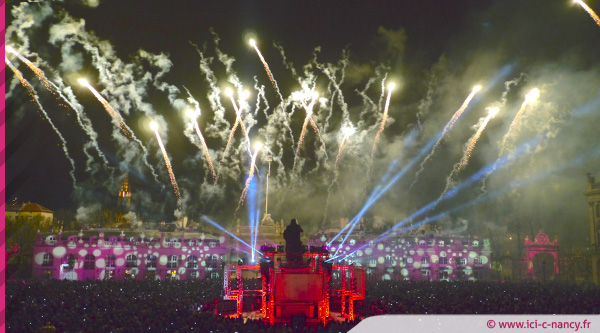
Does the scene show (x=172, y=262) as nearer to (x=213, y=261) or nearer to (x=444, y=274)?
(x=213, y=261)

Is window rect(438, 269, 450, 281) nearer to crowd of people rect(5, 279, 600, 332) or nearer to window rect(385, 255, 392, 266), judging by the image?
window rect(385, 255, 392, 266)

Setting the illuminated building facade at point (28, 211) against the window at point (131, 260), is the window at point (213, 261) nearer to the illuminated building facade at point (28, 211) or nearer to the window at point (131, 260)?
the window at point (131, 260)

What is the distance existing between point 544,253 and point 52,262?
62.3m

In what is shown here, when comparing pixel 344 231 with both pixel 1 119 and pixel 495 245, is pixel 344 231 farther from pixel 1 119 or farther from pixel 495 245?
pixel 1 119

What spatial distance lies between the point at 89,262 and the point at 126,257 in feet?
14.5

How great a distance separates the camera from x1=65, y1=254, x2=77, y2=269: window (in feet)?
213

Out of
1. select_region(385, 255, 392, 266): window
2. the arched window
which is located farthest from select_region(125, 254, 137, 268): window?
select_region(385, 255, 392, 266): window

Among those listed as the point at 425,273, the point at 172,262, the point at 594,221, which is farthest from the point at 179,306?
the point at 594,221

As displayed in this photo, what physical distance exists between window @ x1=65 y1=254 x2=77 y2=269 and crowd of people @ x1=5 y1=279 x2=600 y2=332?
96.7 ft

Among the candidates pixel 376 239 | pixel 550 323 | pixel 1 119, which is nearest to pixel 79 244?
pixel 376 239

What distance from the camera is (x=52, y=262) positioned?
64.8 metres

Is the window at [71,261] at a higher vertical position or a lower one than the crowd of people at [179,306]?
higher

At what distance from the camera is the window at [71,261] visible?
213 feet

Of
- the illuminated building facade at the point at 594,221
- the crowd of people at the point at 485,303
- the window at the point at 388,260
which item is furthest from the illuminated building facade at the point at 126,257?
the illuminated building facade at the point at 594,221
